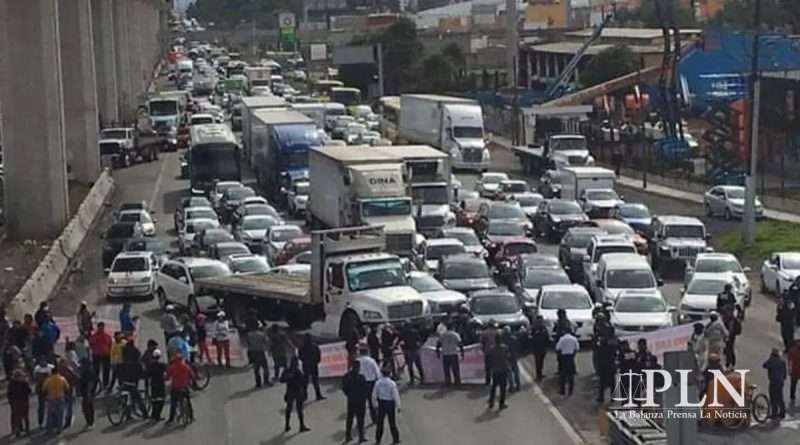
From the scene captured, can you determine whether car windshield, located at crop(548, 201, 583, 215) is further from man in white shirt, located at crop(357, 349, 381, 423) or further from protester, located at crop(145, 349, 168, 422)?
man in white shirt, located at crop(357, 349, 381, 423)

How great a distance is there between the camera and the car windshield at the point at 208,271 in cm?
3716

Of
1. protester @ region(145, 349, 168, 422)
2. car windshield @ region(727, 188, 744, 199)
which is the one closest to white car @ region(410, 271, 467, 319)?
protester @ region(145, 349, 168, 422)

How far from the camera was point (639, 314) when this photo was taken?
30625 mm

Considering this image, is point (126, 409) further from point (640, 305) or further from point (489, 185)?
point (489, 185)

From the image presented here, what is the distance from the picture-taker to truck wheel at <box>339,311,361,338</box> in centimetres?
3132

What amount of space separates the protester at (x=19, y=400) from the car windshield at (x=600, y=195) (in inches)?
1222

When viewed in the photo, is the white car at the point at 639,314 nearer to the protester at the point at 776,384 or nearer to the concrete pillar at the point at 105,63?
the protester at the point at 776,384

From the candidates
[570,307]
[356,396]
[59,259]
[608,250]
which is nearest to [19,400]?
[356,396]

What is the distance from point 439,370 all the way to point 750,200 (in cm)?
2202

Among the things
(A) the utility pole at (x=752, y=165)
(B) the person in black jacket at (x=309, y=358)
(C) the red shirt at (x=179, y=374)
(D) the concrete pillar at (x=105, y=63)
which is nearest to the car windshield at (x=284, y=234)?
(A) the utility pole at (x=752, y=165)

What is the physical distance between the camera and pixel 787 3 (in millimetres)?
120188

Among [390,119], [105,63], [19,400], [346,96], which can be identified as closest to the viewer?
[19,400]

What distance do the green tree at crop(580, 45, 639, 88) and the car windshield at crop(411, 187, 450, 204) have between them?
206 feet

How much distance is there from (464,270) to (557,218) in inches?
529
